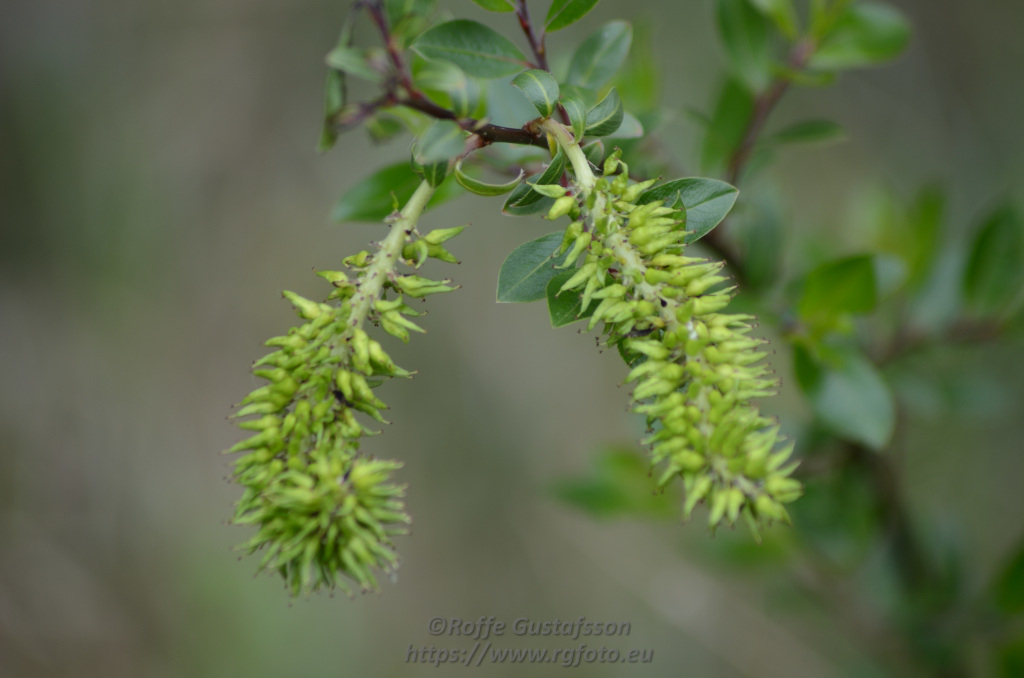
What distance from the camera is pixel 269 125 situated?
3494 mm

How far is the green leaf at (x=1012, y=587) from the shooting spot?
1649 millimetres

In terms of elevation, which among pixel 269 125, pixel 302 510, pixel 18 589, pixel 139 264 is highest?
pixel 269 125

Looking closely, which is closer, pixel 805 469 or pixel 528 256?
pixel 528 256

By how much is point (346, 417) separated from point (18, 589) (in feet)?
10.3

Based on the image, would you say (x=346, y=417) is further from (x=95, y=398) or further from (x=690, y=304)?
(x=95, y=398)

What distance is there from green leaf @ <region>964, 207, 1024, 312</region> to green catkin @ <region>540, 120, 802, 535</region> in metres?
1.22

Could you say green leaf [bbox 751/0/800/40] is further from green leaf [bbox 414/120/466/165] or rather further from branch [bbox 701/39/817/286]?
green leaf [bbox 414/120/466/165]

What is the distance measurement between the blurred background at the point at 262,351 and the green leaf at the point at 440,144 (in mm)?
2329

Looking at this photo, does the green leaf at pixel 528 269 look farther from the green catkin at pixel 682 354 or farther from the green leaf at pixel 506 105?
the green leaf at pixel 506 105

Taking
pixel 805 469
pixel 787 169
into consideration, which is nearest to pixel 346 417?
pixel 805 469

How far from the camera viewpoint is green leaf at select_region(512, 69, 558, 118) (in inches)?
32.0

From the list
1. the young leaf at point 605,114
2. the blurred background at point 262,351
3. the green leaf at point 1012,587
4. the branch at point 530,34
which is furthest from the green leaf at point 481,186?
the blurred background at point 262,351

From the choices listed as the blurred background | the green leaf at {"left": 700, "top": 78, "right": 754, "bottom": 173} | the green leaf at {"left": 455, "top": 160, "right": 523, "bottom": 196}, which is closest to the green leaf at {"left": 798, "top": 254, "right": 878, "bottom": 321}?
the green leaf at {"left": 700, "top": 78, "right": 754, "bottom": 173}

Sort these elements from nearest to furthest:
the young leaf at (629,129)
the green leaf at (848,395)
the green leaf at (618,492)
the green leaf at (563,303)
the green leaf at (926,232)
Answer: the green leaf at (563,303), the young leaf at (629,129), the green leaf at (848,395), the green leaf at (926,232), the green leaf at (618,492)
